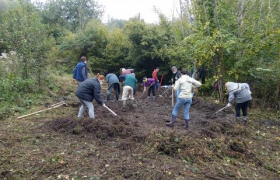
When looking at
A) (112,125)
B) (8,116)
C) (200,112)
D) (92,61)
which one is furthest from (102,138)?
(92,61)

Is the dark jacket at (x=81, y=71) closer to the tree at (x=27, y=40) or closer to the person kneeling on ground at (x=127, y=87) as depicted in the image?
the person kneeling on ground at (x=127, y=87)

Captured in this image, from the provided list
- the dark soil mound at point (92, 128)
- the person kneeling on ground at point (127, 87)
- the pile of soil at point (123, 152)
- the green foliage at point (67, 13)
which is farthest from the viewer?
the green foliage at point (67, 13)

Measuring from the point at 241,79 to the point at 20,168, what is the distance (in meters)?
8.87

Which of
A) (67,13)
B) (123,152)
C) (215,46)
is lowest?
(123,152)

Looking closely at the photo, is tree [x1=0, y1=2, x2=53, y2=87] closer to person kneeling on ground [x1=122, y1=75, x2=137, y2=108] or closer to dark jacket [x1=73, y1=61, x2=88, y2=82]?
dark jacket [x1=73, y1=61, x2=88, y2=82]

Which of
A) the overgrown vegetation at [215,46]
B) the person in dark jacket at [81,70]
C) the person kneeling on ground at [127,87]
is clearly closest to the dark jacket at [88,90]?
the person in dark jacket at [81,70]

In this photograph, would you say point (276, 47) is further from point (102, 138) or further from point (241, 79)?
point (102, 138)

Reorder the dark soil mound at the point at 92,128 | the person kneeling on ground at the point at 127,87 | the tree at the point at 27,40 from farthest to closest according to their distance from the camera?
the tree at the point at 27,40
the person kneeling on ground at the point at 127,87
the dark soil mound at the point at 92,128

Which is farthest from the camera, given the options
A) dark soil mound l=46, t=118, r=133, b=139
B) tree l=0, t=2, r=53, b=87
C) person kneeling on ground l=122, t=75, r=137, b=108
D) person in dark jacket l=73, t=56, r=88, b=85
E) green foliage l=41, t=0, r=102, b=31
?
green foliage l=41, t=0, r=102, b=31

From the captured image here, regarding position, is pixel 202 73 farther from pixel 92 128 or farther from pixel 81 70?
pixel 92 128

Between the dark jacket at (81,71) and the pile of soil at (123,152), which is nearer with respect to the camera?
Result: the pile of soil at (123,152)

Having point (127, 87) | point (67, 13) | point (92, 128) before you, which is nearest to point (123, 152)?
point (92, 128)

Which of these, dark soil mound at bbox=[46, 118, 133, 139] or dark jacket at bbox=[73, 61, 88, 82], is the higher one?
dark jacket at bbox=[73, 61, 88, 82]

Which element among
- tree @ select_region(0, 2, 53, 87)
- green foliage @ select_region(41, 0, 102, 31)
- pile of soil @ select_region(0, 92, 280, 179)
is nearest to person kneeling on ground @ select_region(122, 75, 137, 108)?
pile of soil @ select_region(0, 92, 280, 179)
